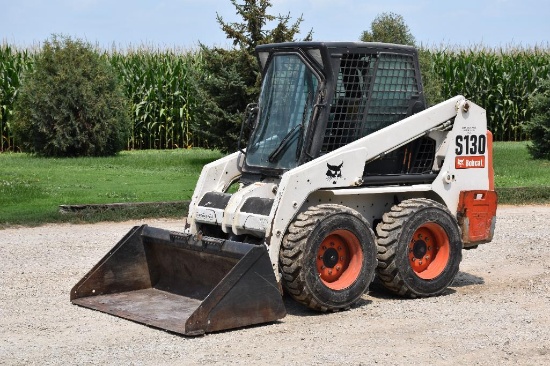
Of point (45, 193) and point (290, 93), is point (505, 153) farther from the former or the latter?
point (290, 93)

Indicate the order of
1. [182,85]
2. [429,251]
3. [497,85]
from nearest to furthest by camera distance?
1. [429,251]
2. [182,85]
3. [497,85]

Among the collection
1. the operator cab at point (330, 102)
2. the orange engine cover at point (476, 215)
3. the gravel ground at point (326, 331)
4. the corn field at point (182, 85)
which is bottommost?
the gravel ground at point (326, 331)

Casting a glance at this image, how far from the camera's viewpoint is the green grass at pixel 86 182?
15.4 m

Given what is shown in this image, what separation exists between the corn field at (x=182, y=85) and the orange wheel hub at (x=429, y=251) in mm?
17464

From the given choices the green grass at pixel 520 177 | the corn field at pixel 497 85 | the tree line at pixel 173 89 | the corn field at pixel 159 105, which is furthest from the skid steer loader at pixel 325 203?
the corn field at pixel 497 85

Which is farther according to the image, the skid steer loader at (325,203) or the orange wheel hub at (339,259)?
the orange wheel hub at (339,259)

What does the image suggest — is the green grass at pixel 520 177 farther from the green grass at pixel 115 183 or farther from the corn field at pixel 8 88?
the corn field at pixel 8 88

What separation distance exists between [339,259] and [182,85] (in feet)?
70.6

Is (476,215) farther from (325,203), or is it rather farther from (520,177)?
(520,177)

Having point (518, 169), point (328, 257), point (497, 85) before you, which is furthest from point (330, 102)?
point (497, 85)

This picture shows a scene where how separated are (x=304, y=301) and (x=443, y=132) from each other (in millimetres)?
2410

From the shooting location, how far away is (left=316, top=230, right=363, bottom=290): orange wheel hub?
345 inches

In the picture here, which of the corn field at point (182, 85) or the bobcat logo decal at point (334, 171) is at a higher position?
the corn field at point (182, 85)

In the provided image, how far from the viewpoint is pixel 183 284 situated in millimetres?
9305
